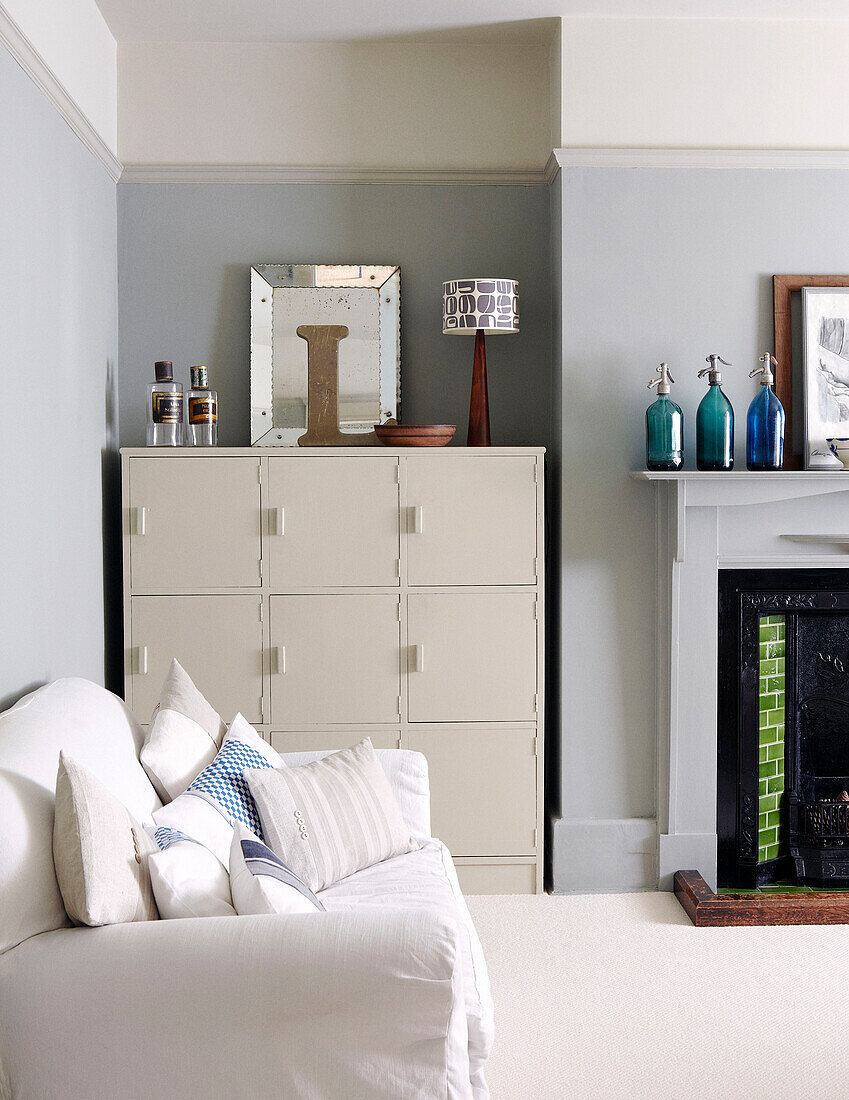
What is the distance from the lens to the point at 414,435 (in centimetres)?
316

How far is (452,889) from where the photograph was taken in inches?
83.3

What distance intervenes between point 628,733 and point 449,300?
5.16 feet

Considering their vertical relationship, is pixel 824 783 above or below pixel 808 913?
above

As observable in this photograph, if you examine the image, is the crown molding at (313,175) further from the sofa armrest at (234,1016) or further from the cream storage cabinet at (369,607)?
the sofa armrest at (234,1016)

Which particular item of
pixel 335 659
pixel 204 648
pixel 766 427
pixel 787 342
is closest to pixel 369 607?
pixel 335 659

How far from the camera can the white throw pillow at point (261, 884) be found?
1.57 meters

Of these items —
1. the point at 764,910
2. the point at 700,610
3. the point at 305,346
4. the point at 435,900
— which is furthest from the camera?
the point at 305,346

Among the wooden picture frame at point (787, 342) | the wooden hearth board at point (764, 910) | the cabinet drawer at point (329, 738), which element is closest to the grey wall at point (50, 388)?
the cabinet drawer at point (329, 738)

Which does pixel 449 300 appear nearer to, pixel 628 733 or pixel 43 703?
pixel 628 733

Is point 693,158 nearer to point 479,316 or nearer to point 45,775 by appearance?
point 479,316

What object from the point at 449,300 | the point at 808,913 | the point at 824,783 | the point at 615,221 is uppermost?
the point at 615,221

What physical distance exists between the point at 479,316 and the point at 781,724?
1719 millimetres

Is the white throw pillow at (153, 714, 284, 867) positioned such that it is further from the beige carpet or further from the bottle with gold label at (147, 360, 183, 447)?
the bottle with gold label at (147, 360, 183, 447)

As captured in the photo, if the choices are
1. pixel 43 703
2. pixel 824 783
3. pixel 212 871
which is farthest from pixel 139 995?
pixel 824 783
